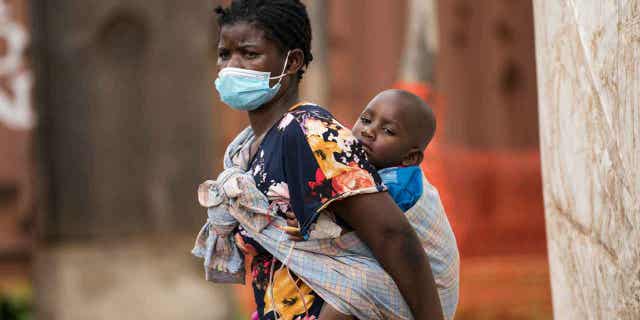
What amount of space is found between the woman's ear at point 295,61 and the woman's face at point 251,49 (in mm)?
23

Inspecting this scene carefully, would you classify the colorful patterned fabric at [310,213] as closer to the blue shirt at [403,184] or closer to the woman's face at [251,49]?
the blue shirt at [403,184]

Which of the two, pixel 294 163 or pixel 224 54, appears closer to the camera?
pixel 294 163

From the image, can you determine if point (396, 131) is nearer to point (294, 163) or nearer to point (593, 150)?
point (294, 163)

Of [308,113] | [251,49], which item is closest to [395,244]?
[308,113]

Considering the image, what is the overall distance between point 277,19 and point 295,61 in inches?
4.8

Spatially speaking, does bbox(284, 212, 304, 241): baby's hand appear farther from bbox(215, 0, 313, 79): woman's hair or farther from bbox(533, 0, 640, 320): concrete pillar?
bbox(533, 0, 640, 320): concrete pillar

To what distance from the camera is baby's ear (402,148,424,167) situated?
2.57 meters

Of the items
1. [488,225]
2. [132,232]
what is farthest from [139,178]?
[488,225]

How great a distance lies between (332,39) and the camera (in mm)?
6922

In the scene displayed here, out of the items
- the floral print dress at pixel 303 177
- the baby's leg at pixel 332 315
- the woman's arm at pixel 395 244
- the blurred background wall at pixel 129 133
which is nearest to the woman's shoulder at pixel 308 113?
the floral print dress at pixel 303 177

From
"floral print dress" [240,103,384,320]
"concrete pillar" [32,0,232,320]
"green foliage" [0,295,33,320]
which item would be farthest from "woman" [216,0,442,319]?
"green foliage" [0,295,33,320]

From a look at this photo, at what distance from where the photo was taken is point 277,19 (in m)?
2.54

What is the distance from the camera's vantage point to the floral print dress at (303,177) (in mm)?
2303

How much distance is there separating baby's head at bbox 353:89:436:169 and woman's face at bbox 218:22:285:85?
279mm
